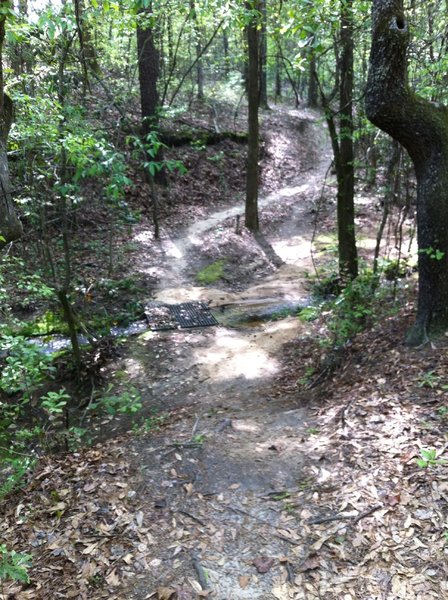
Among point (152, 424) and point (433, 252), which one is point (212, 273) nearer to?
point (152, 424)

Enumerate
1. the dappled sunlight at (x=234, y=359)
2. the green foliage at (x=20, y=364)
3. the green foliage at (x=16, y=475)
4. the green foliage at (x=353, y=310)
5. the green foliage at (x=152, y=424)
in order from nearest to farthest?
the green foliage at (x=16, y=475), the green foliage at (x=20, y=364), the green foliage at (x=152, y=424), the green foliage at (x=353, y=310), the dappled sunlight at (x=234, y=359)

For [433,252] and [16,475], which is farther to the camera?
[433,252]

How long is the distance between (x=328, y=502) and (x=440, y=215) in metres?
3.26

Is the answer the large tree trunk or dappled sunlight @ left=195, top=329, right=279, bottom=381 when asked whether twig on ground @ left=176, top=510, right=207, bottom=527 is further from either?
dappled sunlight @ left=195, top=329, right=279, bottom=381

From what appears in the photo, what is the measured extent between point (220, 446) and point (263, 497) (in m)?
1.04

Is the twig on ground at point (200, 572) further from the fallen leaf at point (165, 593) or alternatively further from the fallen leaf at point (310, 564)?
the fallen leaf at point (310, 564)

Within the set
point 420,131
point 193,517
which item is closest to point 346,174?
point 420,131

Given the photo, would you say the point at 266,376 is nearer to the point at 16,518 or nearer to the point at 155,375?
the point at 155,375

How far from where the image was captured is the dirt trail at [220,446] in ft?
11.4

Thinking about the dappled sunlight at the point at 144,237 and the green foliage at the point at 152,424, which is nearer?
the green foliage at the point at 152,424

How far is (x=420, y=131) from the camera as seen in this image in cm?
513

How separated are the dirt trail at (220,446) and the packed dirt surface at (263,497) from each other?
0.02 metres

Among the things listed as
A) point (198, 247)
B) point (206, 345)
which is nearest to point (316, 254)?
point (198, 247)

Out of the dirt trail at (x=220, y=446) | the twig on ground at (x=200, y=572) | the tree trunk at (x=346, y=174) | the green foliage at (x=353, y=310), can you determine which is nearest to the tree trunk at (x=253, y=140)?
the dirt trail at (x=220, y=446)
